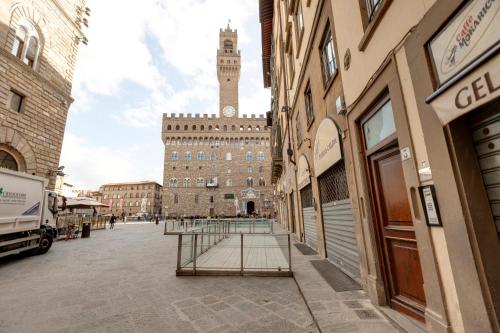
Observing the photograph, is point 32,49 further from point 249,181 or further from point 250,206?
point 250,206

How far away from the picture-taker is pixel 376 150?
346 cm

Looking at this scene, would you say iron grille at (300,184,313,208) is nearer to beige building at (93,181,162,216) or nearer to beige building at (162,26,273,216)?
beige building at (162,26,273,216)

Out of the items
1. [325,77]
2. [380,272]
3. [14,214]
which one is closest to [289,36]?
[325,77]

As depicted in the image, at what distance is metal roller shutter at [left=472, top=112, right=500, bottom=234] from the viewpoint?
1.91 m

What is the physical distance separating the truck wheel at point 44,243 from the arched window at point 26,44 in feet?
33.4

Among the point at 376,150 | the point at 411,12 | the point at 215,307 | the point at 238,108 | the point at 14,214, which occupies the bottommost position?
the point at 215,307

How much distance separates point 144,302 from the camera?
3.63m

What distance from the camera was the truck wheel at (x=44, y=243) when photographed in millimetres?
8566

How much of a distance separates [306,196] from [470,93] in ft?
24.7

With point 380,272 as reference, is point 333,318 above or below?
below

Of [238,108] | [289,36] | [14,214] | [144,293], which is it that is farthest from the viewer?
[238,108]

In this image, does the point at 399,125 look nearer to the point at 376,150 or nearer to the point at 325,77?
the point at 376,150

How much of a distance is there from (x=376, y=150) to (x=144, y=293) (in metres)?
4.70

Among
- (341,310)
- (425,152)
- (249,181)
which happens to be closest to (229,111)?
(249,181)
